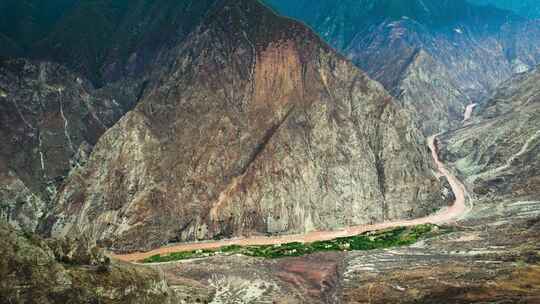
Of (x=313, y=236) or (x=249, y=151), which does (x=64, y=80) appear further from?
(x=313, y=236)

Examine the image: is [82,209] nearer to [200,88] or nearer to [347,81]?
[200,88]

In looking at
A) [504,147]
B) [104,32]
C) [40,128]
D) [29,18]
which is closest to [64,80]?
[40,128]

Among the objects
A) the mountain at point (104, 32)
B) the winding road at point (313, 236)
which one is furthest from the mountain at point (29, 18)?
the winding road at point (313, 236)

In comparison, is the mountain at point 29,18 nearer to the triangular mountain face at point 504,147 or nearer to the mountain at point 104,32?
the mountain at point 104,32

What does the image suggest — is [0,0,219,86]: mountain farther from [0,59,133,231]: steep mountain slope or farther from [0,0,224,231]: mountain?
[0,59,133,231]: steep mountain slope

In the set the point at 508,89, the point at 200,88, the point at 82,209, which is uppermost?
the point at 508,89

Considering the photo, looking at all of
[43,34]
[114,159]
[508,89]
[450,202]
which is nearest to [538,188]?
[450,202]
